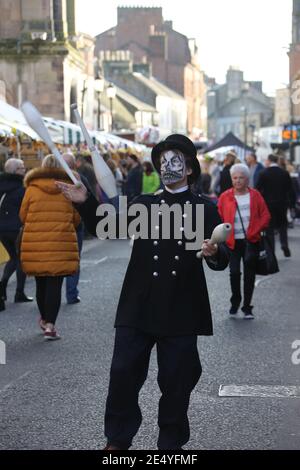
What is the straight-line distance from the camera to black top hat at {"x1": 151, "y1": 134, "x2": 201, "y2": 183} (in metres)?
6.36

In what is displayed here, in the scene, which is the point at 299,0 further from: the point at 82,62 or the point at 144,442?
the point at 144,442

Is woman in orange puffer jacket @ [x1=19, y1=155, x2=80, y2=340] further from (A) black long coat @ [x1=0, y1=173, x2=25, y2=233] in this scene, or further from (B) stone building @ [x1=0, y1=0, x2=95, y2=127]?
(B) stone building @ [x1=0, y1=0, x2=95, y2=127]

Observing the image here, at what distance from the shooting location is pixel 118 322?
6.22 m

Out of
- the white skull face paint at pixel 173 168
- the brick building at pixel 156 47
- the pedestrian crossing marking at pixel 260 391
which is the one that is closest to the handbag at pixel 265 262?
the pedestrian crossing marking at pixel 260 391

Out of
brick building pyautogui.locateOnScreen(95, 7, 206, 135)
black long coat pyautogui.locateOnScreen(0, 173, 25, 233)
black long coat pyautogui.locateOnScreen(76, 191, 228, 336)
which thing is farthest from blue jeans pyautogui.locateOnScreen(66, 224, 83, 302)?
brick building pyautogui.locateOnScreen(95, 7, 206, 135)

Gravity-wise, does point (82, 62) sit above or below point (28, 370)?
above

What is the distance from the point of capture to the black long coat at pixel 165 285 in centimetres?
616

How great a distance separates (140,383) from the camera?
616 centimetres

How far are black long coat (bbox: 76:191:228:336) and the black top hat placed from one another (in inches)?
6.1

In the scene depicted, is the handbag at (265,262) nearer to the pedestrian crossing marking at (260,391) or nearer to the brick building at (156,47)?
the pedestrian crossing marking at (260,391)

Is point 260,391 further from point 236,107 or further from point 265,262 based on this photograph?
→ point 236,107

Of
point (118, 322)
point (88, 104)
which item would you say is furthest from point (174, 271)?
point (88, 104)

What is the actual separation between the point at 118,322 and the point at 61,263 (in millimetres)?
4688

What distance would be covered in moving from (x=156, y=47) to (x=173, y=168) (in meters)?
103
